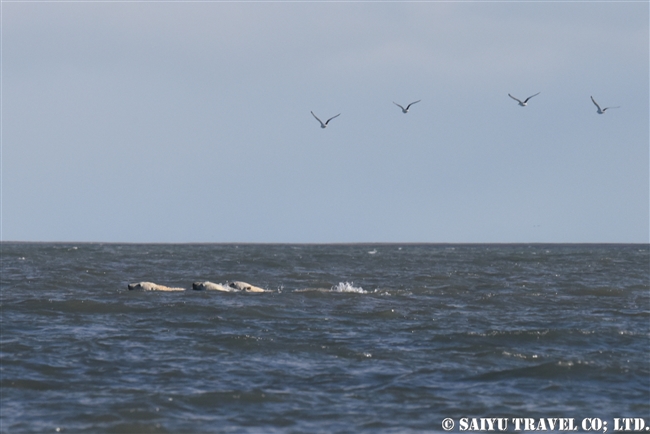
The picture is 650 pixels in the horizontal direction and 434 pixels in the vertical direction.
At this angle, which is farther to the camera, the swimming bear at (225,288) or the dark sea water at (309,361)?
the swimming bear at (225,288)

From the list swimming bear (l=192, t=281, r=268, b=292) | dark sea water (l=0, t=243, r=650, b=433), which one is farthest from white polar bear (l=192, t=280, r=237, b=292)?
dark sea water (l=0, t=243, r=650, b=433)

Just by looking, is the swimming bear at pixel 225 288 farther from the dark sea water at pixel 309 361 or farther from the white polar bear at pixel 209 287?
the dark sea water at pixel 309 361

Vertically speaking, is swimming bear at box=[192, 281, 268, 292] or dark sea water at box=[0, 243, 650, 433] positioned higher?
swimming bear at box=[192, 281, 268, 292]

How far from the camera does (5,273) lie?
4703 cm

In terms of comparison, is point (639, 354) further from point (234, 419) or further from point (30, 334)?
point (30, 334)

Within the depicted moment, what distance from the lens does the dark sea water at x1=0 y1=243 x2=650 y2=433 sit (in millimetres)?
14289

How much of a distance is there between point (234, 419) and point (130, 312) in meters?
13.7

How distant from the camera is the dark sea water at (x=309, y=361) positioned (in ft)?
46.9

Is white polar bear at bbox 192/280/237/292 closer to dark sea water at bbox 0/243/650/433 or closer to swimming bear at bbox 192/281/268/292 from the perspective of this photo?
swimming bear at bbox 192/281/268/292

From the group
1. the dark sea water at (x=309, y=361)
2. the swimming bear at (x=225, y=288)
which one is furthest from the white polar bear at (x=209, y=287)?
the dark sea water at (x=309, y=361)

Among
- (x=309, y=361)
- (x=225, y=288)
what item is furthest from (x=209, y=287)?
(x=309, y=361)

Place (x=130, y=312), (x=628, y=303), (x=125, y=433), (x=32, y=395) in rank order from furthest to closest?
(x=628, y=303) < (x=130, y=312) < (x=32, y=395) < (x=125, y=433)

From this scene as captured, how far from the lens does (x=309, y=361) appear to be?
18.7m

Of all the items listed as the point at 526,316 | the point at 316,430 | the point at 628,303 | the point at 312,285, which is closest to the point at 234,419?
the point at 316,430
